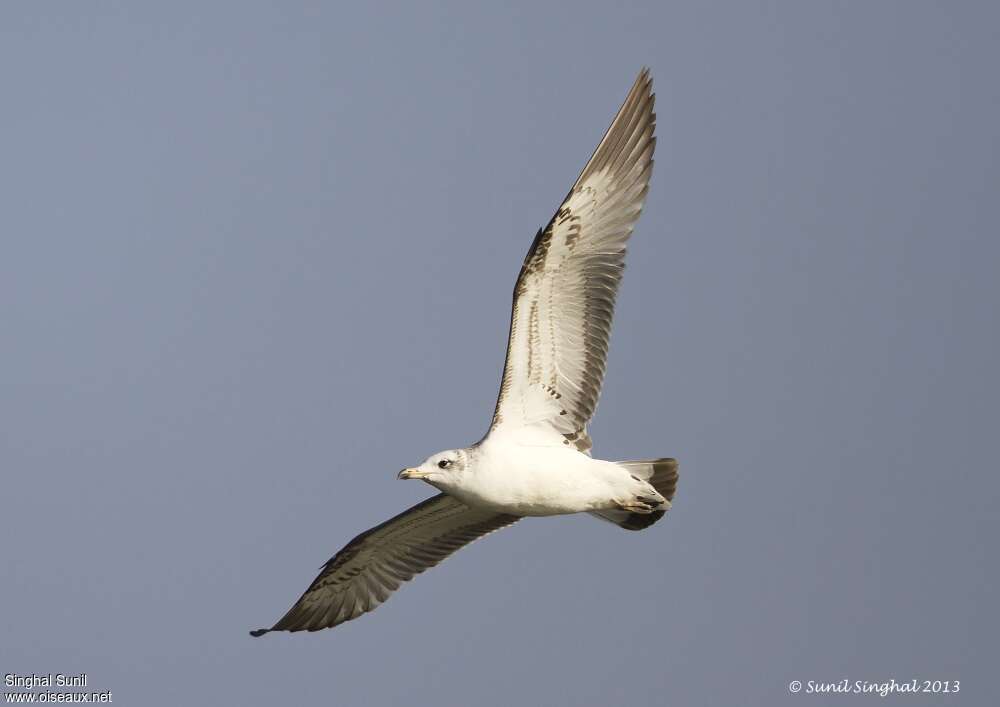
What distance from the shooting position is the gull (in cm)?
1510

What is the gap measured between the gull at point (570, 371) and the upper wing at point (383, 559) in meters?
1.18

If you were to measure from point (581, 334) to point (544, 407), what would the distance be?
868mm

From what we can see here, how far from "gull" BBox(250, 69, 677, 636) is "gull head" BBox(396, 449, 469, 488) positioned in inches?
0.4

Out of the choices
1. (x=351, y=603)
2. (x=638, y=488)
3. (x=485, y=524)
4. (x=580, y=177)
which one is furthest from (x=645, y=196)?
(x=351, y=603)

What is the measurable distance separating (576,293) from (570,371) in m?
0.85

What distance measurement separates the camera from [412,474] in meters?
14.8

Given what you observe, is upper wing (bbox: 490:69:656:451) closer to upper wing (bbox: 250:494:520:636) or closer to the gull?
the gull

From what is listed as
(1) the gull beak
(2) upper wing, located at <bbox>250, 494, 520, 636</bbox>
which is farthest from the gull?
(2) upper wing, located at <bbox>250, 494, 520, 636</bbox>

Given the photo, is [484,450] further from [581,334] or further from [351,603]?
[351,603]

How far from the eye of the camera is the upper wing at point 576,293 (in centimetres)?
1536

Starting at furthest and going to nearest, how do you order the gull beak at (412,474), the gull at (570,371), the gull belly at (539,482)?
the gull at (570,371)
the gull belly at (539,482)
the gull beak at (412,474)

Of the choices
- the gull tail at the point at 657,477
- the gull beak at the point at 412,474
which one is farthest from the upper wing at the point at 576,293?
the gull beak at the point at 412,474

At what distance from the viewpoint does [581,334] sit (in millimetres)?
15570

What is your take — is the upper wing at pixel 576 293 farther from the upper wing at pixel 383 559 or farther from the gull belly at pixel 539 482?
the upper wing at pixel 383 559
